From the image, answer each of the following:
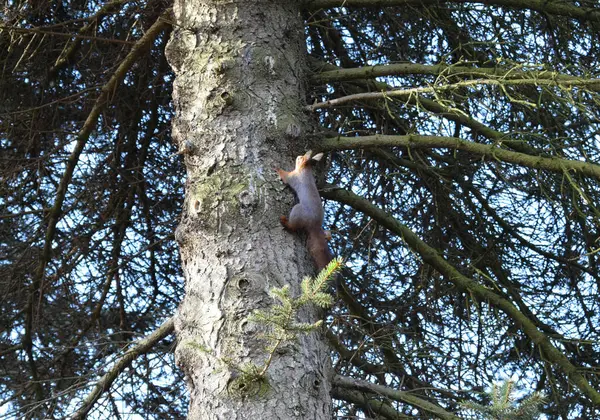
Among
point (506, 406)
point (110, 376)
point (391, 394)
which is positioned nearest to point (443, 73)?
point (391, 394)

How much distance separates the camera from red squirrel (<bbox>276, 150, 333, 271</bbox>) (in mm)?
2934

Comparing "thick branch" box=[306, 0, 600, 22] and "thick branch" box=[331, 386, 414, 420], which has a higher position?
"thick branch" box=[306, 0, 600, 22]

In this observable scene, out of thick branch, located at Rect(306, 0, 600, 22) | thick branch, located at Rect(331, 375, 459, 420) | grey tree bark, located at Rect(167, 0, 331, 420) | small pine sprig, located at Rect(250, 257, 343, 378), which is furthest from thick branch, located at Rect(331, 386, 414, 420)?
thick branch, located at Rect(306, 0, 600, 22)

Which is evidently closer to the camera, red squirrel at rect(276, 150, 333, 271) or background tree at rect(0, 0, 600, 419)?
red squirrel at rect(276, 150, 333, 271)

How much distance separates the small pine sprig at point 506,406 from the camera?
2.30 meters

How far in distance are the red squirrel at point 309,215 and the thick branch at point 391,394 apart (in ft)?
1.49

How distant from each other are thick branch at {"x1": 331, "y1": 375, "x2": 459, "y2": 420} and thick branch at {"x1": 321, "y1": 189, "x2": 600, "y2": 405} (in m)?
0.55

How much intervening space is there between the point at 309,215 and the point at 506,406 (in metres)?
0.98

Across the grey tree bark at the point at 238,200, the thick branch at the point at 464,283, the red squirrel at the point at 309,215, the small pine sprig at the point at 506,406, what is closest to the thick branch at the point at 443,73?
the grey tree bark at the point at 238,200

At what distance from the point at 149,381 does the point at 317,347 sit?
67.3 inches

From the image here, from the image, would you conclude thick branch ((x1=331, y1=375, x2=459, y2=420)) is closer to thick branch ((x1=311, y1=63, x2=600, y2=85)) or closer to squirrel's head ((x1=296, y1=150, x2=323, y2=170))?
squirrel's head ((x1=296, y1=150, x2=323, y2=170))

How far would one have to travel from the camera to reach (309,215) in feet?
9.68

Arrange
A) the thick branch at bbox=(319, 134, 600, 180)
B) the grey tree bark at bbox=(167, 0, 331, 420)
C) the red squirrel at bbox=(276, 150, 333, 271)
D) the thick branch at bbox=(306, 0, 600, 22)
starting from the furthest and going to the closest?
the thick branch at bbox=(306, 0, 600, 22)
the thick branch at bbox=(319, 134, 600, 180)
the red squirrel at bbox=(276, 150, 333, 271)
the grey tree bark at bbox=(167, 0, 331, 420)

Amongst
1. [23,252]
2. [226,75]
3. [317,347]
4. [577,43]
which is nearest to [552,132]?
[577,43]
